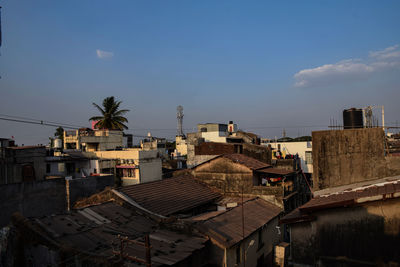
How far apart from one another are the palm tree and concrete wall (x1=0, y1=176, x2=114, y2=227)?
21746mm

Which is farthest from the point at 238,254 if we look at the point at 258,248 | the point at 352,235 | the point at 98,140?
the point at 98,140

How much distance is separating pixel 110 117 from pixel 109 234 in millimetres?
34144

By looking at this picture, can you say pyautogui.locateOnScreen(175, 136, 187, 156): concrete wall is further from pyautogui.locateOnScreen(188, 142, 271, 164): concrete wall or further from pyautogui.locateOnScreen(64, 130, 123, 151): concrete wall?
pyautogui.locateOnScreen(188, 142, 271, 164): concrete wall

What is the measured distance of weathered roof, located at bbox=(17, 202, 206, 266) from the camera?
1195cm

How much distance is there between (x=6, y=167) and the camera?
944 inches

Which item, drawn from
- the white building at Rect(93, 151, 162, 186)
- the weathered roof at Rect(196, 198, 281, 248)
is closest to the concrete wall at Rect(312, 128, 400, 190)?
the weathered roof at Rect(196, 198, 281, 248)

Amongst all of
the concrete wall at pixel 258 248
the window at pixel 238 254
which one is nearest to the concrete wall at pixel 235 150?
the concrete wall at pixel 258 248

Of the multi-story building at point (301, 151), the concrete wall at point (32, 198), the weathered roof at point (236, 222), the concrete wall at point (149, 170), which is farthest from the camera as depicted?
the multi-story building at point (301, 151)

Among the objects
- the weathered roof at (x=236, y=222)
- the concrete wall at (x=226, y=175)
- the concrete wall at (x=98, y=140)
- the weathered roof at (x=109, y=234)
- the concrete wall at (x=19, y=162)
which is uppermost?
the concrete wall at (x=98, y=140)

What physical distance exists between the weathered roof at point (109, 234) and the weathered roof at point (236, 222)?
932mm

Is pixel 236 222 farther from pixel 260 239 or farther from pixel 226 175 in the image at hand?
pixel 226 175

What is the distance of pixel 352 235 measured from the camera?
8.95 metres

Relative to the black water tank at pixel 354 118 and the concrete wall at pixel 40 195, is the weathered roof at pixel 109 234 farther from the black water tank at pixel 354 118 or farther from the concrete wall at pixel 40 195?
the black water tank at pixel 354 118

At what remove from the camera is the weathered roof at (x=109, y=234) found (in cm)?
1195
